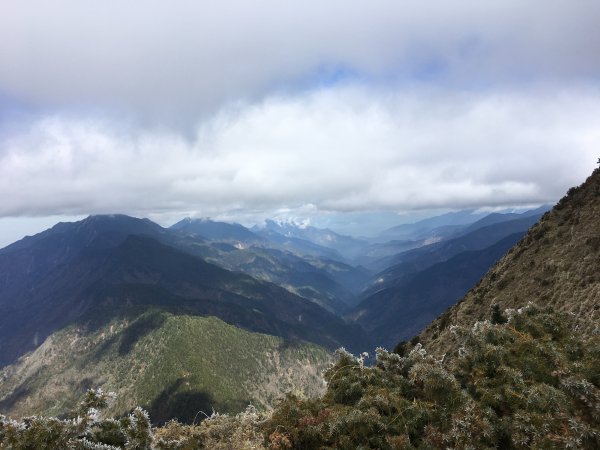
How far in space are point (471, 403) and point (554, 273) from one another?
44951 mm

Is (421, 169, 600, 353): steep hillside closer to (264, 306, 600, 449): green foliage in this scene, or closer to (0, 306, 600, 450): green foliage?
(264, 306, 600, 449): green foliage

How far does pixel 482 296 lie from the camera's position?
69.9m

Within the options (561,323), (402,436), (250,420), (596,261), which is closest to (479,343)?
(561,323)

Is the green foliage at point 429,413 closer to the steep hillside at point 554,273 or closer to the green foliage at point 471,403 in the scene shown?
the green foliage at point 471,403

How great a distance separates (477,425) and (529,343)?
8.23m

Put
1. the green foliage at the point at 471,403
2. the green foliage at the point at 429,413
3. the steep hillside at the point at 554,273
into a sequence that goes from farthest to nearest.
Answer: the steep hillside at the point at 554,273
the green foliage at the point at 471,403
the green foliage at the point at 429,413

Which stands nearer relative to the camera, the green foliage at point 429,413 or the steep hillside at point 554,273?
the green foliage at point 429,413

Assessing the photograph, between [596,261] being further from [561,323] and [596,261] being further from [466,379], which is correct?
[466,379]

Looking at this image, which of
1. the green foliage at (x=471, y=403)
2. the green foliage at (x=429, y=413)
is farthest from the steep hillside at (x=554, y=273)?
the green foliage at (x=429, y=413)

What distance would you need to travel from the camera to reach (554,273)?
54.8 metres

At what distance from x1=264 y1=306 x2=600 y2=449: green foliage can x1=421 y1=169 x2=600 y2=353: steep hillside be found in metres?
15.0

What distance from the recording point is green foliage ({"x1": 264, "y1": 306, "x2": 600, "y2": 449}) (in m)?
16.8

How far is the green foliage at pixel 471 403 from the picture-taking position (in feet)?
55.0

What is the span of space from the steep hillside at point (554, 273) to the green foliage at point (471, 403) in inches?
592
